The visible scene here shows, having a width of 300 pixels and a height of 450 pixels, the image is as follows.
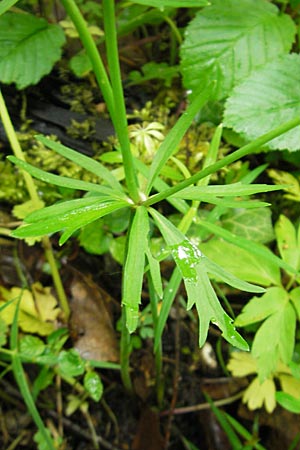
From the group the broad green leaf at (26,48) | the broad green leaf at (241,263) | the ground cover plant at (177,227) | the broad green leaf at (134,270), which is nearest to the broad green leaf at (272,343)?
the ground cover plant at (177,227)

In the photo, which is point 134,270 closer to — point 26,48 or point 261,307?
point 261,307

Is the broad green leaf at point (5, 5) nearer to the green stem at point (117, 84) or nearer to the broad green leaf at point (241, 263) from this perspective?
the green stem at point (117, 84)

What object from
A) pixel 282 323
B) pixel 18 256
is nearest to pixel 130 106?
pixel 18 256

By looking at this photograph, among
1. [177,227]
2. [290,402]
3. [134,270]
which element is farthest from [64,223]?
[290,402]

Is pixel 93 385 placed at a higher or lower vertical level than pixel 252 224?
lower

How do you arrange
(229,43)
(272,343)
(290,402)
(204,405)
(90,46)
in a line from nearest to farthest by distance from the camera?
(90,46)
(290,402)
(272,343)
(229,43)
(204,405)

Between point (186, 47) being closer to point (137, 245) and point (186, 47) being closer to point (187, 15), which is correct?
point (187, 15)
